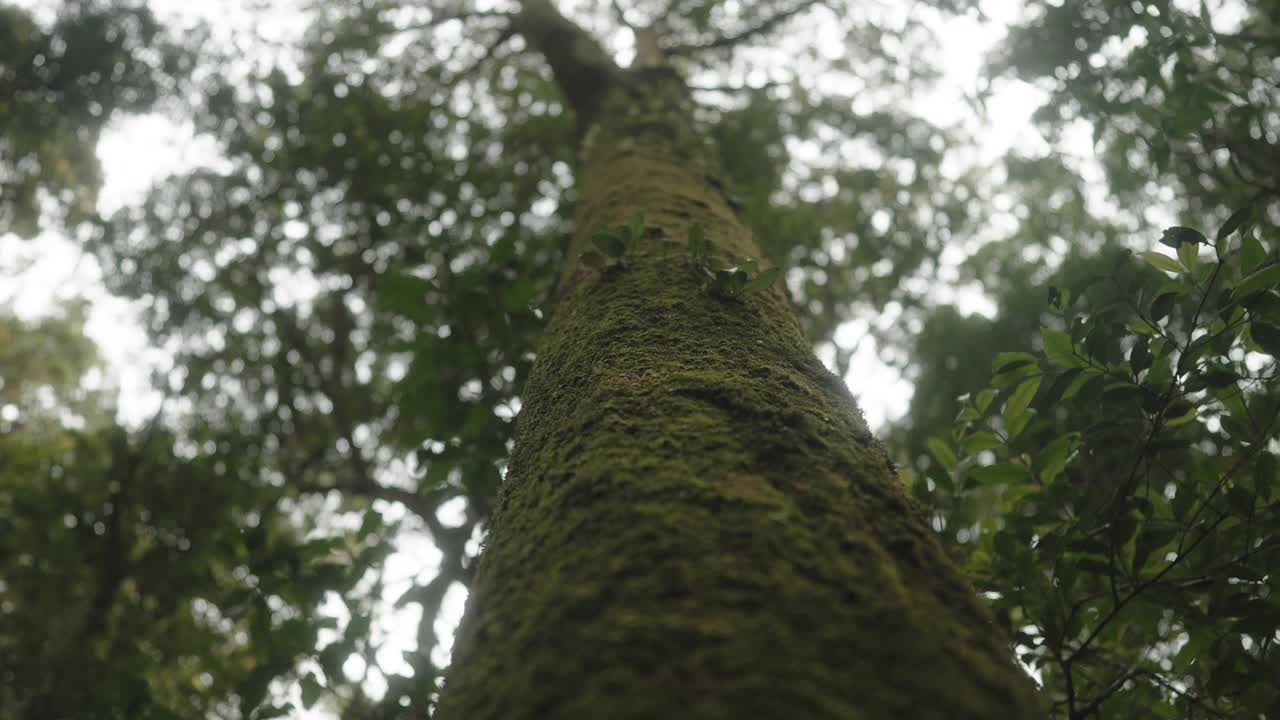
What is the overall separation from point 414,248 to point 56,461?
3687mm

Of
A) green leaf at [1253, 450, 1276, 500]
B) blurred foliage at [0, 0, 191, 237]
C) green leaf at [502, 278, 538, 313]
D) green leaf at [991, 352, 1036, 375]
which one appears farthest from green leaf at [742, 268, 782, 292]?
blurred foliage at [0, 0, 191, 237]

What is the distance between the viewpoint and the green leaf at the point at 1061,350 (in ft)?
4.90

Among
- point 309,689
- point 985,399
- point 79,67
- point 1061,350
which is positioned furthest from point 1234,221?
point 79,67

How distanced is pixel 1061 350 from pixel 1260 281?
34 cm

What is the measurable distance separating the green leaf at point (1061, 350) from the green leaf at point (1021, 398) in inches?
4.4

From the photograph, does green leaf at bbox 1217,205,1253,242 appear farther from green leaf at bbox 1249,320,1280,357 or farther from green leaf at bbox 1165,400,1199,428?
green leaf at bbox 1165,400,1199,428

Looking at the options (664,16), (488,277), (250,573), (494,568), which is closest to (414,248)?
(488,277)

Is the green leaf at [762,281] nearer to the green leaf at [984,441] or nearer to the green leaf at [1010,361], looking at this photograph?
the green leaf at [1010,361]

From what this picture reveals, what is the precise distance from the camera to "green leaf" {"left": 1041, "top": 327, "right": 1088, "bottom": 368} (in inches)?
58.8

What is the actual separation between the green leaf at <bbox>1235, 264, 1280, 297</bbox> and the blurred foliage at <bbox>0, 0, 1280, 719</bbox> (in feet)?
1.19

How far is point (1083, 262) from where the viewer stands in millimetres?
3764

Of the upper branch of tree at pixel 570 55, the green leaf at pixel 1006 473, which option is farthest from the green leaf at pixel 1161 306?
the upper branch of tree at pixel 570 55

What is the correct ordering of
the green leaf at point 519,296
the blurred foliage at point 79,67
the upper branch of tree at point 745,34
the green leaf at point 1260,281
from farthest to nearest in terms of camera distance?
the blurred foliage at point 79,67
the upper branch of tree at point 745,34
the green leaf at point 519,296
the green leaf at point 1260,281

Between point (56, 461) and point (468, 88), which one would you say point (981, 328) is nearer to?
point (468, 88)
